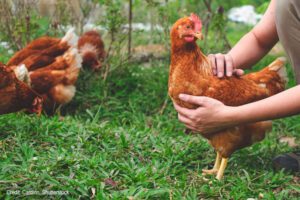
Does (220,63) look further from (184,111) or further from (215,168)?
(215,168)

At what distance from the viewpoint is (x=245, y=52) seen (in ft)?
11.0

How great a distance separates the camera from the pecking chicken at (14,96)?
3.79 m

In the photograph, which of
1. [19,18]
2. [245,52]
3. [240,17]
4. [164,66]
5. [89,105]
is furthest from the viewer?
[240,17]

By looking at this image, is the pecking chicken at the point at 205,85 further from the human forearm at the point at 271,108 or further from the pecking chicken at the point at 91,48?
the pecking chicken at the point at 91,48

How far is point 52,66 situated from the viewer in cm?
534

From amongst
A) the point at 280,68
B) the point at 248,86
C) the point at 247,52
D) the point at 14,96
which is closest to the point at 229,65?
the point at 248,86

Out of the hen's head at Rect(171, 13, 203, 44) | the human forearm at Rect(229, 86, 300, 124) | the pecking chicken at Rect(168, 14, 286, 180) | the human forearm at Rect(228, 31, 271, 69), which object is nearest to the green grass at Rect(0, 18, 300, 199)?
the pecking chicken at Rect(168, 14, 286, 180)

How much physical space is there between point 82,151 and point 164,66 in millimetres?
2903

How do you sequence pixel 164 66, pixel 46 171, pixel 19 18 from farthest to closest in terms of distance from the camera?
pixel 164 66, pixel 19 18, pixel 46 171

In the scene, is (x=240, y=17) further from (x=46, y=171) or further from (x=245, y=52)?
(x=46, y=171)

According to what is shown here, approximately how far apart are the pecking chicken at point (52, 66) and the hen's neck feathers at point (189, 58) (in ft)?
7.89

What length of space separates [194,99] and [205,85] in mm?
164

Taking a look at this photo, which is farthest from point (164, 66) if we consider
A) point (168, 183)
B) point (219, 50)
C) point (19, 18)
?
point (168, 183)

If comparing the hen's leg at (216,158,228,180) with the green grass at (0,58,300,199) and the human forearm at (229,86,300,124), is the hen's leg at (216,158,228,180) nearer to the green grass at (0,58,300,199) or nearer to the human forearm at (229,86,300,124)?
the green grass at (0,58,300,199)
